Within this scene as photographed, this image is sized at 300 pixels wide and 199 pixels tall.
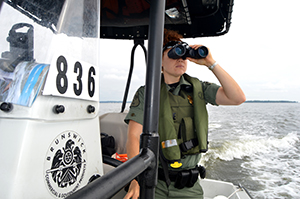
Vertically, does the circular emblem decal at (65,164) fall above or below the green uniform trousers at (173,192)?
above

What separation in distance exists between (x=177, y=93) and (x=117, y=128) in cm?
87

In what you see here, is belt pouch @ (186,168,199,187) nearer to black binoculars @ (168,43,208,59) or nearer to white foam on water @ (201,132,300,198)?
black binoculars @ (168,43,208,59)

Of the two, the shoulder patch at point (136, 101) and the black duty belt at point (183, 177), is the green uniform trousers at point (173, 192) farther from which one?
the shoulder patch at point (136, 101)

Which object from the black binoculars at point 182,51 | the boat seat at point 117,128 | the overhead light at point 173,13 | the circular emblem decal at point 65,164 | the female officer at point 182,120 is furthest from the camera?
the boat seat at point 117,128

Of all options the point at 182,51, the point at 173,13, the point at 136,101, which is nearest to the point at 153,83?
the point at 182,51

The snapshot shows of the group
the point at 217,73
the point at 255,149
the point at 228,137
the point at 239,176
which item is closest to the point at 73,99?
the point at 217,73

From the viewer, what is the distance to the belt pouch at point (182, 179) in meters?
1.27

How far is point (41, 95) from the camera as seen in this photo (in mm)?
549

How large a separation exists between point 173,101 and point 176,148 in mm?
323

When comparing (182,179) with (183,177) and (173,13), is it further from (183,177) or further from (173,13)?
(173,13)

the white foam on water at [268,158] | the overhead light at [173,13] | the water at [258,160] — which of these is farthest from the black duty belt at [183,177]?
the white foam on water at [268,158]

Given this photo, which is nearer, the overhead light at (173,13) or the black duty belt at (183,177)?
the black duty belt at (183,177)

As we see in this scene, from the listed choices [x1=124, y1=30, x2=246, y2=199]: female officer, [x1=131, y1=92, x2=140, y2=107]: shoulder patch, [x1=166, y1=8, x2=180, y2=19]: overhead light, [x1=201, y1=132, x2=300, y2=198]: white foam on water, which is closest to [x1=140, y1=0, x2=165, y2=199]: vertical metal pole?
[x1=124, y1=30, x2=246, y2=199]: female officer

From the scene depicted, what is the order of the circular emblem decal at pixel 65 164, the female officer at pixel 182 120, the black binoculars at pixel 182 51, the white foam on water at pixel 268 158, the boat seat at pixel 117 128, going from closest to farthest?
1. the circular emblem decal at pixel 65 164
2. the black binoculars at pixel 182 51
3. the female officer at pixel 182 120
4. the boat seat at pixel 117 128
5. the white foam on water at pixel 268 158
